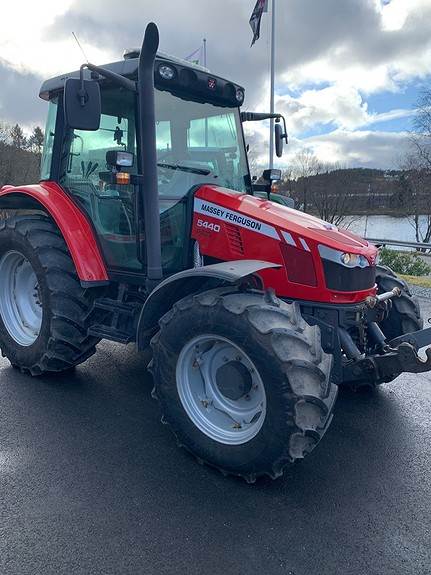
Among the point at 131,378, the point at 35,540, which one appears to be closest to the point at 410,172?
the point at 131,378

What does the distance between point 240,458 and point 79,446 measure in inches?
47.2

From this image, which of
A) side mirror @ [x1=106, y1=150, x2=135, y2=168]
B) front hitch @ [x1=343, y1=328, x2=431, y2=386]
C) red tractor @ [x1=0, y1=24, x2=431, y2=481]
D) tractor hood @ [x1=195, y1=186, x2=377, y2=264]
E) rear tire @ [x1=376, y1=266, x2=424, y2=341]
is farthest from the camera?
rear tire @ [x1=376, y1=266, x2=424, y2=341]

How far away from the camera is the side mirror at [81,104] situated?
3.01 metres

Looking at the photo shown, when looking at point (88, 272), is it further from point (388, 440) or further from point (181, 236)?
point (388, 440)

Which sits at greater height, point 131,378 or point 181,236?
point 181,236

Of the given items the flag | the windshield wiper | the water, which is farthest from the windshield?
the water

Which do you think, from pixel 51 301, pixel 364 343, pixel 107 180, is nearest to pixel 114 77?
pixel 107 180

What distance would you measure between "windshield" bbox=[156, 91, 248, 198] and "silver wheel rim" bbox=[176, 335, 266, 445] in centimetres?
133

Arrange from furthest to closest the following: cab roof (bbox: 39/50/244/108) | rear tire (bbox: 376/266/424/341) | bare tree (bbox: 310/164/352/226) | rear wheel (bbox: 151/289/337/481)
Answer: bare tree (bbox: 310/164/352/226) → rear tire (bbox: 376/266/424/341) → cab roof (bbox: 39/50/244/108) → rear wheel (bbox: 151/289/337/481)

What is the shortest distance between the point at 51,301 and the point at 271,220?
2.02 m

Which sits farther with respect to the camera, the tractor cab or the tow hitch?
the tractor cab

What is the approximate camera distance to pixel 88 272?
152 inches

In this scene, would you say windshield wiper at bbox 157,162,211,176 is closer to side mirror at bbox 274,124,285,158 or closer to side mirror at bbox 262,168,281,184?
side mirror at bbox 262,168,281,184

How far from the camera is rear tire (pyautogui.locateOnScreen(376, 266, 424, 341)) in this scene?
3.92 meters
